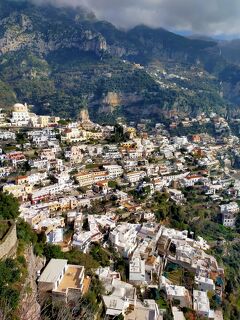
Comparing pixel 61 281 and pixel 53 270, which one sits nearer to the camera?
pixel 61 281

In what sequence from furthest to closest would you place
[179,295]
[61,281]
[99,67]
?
[99,67]
[179,295]
[61,281]

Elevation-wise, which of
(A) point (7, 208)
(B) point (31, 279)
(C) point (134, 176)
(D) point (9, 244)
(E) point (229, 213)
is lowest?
(E) point (229, 213)

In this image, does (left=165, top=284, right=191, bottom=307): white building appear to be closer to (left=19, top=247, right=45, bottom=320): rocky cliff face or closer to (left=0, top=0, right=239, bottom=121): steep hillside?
(left=19, top=247, right=45, bottom=320): rocky cliff face

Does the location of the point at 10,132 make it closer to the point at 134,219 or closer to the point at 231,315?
the point at 134,219

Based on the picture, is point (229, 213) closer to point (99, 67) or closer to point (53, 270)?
point (53, 270)

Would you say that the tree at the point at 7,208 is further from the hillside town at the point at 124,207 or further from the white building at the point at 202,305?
the white building at the point at 202,305

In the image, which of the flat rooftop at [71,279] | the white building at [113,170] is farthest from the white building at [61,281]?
the white building at [113,170]

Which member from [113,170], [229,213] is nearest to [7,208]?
[113,170]
